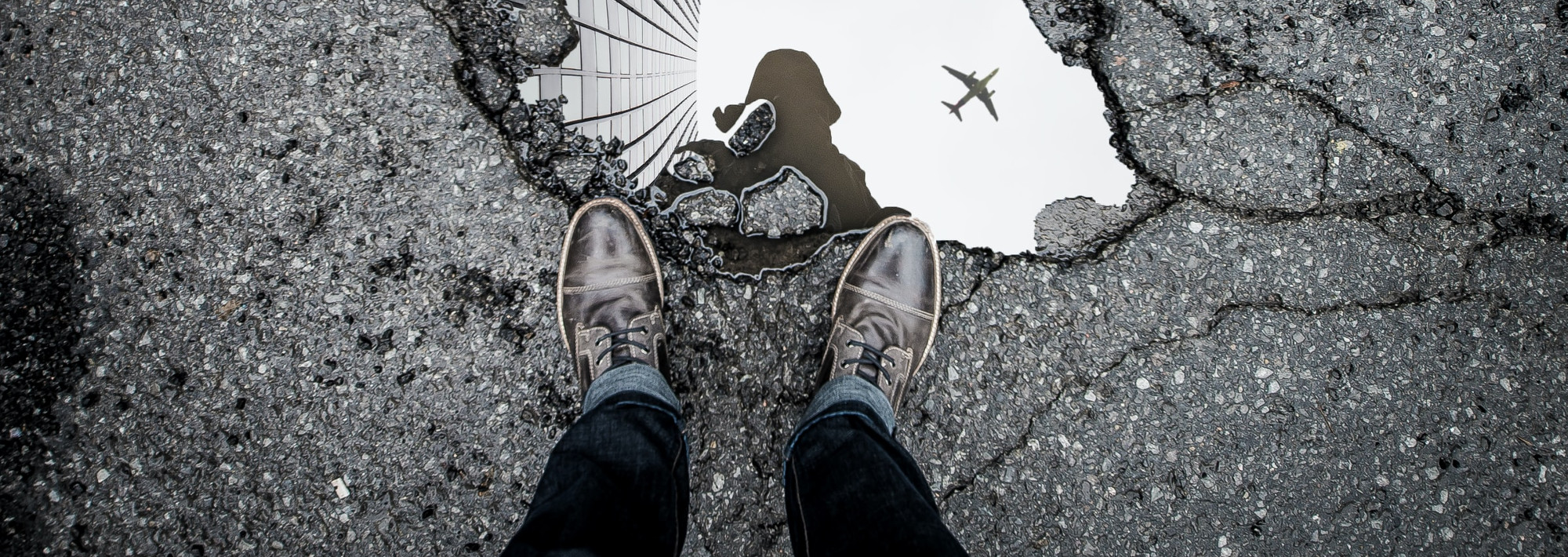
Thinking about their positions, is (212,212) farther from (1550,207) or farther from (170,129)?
(1550,207)

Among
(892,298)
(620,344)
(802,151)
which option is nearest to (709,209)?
(802,151)

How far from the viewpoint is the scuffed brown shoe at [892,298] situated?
171 centimetres

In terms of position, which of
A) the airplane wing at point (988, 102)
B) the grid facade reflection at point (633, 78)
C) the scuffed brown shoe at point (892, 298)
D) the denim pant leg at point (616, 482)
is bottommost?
the denim pant leg at point (616, 482)

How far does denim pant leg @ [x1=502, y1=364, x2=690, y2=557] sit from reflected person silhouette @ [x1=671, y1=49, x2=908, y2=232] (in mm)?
656

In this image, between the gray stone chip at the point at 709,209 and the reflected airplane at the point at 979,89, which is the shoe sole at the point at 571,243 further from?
the reflected airplane at the point at 979,89

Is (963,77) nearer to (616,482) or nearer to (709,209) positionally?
(709,209)

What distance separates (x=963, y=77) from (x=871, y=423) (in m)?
1.11

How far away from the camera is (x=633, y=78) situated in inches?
86.2

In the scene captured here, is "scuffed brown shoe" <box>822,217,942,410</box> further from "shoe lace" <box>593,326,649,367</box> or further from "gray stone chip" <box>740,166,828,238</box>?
"shoe lace" <box>593,326,649,367</box>

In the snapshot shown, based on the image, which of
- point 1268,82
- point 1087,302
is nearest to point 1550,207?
point 1268,82

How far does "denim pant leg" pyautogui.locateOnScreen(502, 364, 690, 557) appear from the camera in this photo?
1.14 m

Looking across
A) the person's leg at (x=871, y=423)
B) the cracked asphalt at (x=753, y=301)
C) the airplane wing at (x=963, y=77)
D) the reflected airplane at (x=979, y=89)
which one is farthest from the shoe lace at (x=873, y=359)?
the airplane wing at (x=963, y=77)

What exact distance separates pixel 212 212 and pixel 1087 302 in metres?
2.54

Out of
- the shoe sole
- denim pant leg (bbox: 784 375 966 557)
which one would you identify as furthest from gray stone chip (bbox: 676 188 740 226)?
denim pant leg (bbox: 784 375 966 557)
